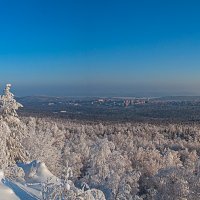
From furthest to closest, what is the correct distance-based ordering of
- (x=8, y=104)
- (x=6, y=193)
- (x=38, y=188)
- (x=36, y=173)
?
(x=8, y=104) < (x=36, y=173) < (x=38, y=188) < (x=6, y=193)

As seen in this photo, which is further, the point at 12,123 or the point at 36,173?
the point at 12,123

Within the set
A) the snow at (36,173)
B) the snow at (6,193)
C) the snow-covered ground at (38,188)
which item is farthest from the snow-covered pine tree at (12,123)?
the snow at (6,193)

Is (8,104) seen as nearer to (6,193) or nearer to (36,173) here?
(36,173)

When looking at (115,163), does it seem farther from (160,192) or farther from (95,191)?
(95,191)

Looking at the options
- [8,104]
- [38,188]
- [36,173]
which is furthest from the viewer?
[8,104]

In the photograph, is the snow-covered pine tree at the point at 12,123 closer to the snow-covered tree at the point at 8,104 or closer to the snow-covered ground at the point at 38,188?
the snow-covered tree at the point at 8,104

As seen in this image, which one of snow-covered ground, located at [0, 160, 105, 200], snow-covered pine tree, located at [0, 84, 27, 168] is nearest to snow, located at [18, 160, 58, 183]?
snow-covered ground, located at [0, 160, 105, 200]

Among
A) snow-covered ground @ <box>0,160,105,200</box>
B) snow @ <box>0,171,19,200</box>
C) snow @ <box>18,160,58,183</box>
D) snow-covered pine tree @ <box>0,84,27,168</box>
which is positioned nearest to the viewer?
snow-covered ground @ <box>0,160,105,200</box>

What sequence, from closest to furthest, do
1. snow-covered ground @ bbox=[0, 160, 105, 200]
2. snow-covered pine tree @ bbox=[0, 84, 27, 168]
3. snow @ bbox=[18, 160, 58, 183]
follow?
snow-covered ground @ bbox=[0, 160, 105, 200] → snow @ bbox=[18, 160, 58, 183] → snow-covered pine tree @ bbox=[0, 84, 27, 168]

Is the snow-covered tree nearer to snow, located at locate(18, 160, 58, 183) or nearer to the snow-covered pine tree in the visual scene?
the snow-covered pine tree

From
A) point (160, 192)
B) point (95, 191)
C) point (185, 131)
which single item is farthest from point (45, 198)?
point (185, 131)

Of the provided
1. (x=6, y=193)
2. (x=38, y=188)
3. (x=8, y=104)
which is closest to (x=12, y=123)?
(x=8, y=104)

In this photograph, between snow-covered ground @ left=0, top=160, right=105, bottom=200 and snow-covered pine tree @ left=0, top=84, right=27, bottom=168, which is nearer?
snow-covered ground @ left=0, top=160, right=105, bottom=200
